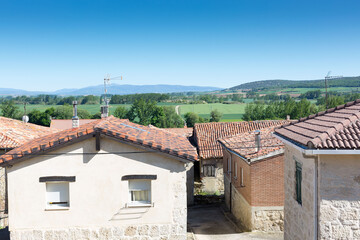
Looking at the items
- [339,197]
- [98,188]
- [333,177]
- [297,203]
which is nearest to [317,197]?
[339,197]

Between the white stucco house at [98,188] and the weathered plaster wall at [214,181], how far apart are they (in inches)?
697

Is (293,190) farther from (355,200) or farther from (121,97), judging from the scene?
(121,97)

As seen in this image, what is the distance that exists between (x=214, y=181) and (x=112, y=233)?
728 inches

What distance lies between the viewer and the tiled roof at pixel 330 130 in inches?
362

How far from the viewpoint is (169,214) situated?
41.6 feet

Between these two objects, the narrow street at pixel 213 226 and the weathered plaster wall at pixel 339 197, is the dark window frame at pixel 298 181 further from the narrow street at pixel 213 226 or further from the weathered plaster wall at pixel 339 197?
the narrow street at pixel 213 226

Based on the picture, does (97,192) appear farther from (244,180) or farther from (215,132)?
(215,132)

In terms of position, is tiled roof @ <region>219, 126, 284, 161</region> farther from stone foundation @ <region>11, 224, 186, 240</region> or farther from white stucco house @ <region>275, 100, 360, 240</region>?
stone foundation @ <region>11, 224, 186, 240</region>

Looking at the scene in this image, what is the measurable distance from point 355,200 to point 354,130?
5.61ft

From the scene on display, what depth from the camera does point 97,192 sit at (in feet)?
41.1

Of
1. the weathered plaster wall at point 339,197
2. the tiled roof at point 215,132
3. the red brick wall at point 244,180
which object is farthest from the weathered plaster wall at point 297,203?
the tiled roof at point 215,132

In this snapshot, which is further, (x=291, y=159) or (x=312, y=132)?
(x=291, y=159)

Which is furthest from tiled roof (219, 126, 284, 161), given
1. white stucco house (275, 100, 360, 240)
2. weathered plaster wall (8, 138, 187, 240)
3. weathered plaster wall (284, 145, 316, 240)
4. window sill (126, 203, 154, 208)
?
window sill (126, 203, 154, 208)

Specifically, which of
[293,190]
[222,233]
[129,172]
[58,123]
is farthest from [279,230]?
[58,123]
